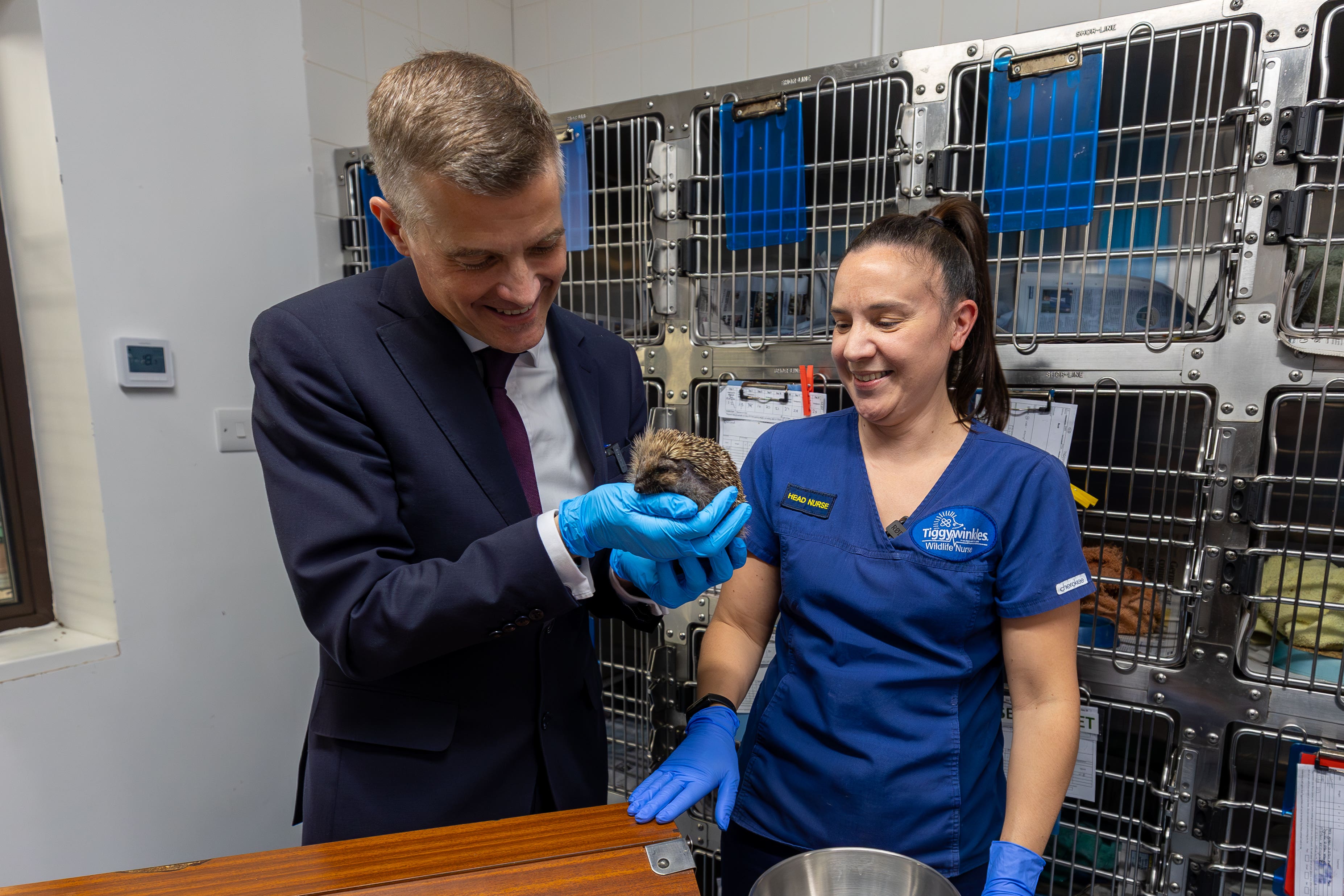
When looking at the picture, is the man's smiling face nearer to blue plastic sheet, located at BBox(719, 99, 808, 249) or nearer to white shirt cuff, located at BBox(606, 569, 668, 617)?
white shirt cuff, located at BBox(606, 569, 668, 617)

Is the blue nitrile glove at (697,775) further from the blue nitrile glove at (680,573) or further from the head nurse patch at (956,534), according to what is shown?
the head nurse patch at (956,534)

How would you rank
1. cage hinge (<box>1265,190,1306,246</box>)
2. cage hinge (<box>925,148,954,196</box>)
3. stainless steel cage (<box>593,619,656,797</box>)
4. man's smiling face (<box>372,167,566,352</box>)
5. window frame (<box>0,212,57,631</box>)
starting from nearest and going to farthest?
1. man's smiling face (<box>372,167,566,352</box>)
2. cage hinge (<box>1265,190,1306,246</box>)
3. cage hinge (<box>925,148,954,196</box>)
4. window frame (<box>0,212,57,631</box>)
5. stainless steel cage (<box>593,619,656,797</box>)

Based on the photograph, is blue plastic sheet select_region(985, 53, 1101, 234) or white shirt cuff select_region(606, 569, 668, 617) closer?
white shirt cuff select_region(606, 569, 668, 617)

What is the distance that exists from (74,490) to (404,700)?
4.80 ft

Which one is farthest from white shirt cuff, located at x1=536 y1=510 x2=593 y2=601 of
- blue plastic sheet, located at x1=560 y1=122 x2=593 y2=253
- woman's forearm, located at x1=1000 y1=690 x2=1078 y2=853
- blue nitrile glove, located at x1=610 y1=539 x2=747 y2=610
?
blue plastic sheet, located at x1=560 y1=122 x2=593 y2=253

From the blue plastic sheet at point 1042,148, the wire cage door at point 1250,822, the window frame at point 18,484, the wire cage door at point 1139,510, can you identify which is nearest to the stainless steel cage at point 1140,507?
the wire cage door at point 1139,510

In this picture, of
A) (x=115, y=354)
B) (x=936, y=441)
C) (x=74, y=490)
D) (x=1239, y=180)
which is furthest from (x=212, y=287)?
(x=1239, y=180)

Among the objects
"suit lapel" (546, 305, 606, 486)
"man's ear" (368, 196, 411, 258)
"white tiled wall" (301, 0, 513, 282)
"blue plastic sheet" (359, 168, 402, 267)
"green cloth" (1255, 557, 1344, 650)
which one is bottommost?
"green cloth" (1255, 557, 1344, 650)

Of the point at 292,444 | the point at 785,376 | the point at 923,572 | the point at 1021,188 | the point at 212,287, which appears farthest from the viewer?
the point at 212,287

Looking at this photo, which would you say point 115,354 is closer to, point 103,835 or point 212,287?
point 212,287

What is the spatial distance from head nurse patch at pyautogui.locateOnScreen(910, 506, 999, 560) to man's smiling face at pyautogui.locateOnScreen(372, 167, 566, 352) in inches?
26.0

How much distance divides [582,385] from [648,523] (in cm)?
36

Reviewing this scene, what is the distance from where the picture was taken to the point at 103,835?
5.83ft

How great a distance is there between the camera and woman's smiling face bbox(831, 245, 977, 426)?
3.58 feet
